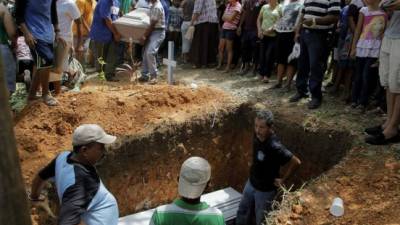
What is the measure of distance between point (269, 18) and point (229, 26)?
53.0 inches

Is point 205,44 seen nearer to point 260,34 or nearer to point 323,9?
point 260,34

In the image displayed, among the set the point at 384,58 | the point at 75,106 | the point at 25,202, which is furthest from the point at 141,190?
the point at 25,202

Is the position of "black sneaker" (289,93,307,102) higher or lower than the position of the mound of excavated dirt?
higher

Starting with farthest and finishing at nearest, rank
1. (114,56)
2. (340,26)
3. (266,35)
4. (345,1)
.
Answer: (114,56), (266,35), (345,1), (340,26)

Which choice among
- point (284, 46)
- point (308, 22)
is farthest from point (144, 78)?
point (308, 22)

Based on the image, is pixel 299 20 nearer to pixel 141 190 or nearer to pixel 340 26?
pixel 340 26

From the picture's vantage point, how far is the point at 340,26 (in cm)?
666

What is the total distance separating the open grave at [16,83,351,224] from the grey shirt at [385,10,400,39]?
1445mm

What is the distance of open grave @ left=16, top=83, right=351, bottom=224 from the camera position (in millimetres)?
5680

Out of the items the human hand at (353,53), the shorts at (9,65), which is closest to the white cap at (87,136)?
the shorts at (9,65)

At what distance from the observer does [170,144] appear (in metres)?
6.34

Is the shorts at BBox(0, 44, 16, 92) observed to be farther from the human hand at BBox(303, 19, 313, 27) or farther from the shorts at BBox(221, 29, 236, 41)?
the shorts at BBox(221, 29, 236, 41)

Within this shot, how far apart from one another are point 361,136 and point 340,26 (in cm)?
208

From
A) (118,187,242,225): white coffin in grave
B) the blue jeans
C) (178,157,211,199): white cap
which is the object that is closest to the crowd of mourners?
the blue jeans
